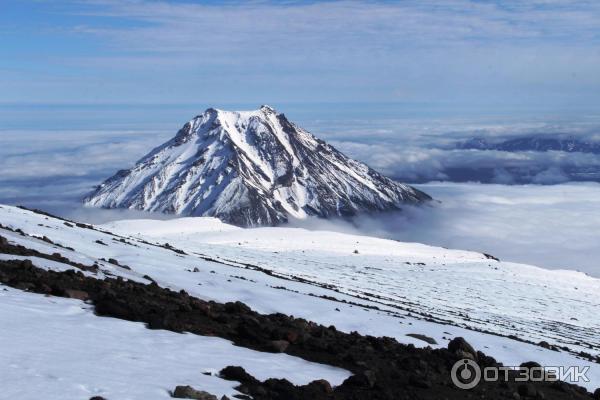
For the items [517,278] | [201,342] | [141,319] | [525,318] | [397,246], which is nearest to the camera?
[201,342]

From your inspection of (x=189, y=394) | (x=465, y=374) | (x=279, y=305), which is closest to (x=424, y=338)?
(x=279, y=305)

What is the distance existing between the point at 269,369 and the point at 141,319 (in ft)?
11.7

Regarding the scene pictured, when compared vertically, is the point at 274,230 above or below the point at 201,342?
above

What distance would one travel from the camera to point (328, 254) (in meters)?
67.4

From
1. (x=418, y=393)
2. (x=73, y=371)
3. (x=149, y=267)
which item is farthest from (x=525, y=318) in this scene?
(x=73, y=371)

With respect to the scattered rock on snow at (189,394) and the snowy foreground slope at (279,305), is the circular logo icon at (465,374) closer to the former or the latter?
the snowy foreground slope at (279,305)

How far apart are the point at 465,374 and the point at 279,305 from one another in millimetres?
11717

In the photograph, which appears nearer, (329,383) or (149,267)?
(329,383)

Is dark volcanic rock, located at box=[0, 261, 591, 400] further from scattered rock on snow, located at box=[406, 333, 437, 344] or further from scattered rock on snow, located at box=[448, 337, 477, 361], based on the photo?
scattered rock on snow, located at box=[406, 333, 437, 344]

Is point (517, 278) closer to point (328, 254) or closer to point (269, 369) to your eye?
point (328, 254)

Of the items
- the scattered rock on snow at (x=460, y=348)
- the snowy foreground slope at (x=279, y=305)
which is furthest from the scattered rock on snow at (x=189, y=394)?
the scattered rock on snow at (x=460, y=348)

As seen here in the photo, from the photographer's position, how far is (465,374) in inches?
545

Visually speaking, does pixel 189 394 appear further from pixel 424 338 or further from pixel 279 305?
pixel 279 305

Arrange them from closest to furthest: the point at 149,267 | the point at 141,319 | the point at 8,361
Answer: the point at 8,361
the point at 141,319
the point at 149,267
